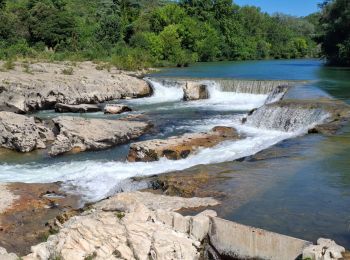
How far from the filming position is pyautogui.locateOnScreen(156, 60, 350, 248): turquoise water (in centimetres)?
751

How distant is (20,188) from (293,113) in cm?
1006

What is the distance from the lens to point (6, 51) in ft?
118

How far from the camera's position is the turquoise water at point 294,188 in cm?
751

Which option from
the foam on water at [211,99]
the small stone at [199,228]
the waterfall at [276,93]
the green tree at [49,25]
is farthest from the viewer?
the green tree at [49,25]

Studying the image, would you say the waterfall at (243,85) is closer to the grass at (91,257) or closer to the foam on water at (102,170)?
the foam on water at (102,170)

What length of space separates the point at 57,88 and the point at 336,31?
2625 cm

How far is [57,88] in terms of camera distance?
24.2m

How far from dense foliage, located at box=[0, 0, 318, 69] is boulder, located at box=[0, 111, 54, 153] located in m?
19.2

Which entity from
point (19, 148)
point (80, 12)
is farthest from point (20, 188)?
point (80, 12)

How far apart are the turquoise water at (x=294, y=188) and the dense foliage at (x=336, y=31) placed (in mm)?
27758

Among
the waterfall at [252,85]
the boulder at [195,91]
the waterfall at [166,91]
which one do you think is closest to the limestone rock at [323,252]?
the waterfall at [252,85]

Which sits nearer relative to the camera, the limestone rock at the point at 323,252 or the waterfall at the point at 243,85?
the limestone rock at the point at 323,252

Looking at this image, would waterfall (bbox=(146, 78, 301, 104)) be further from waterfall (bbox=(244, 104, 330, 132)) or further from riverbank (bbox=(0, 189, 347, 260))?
riverbank (bbox=(0, 189, 347, 260))

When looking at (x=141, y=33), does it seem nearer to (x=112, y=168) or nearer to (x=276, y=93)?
(x=276, y=93)
